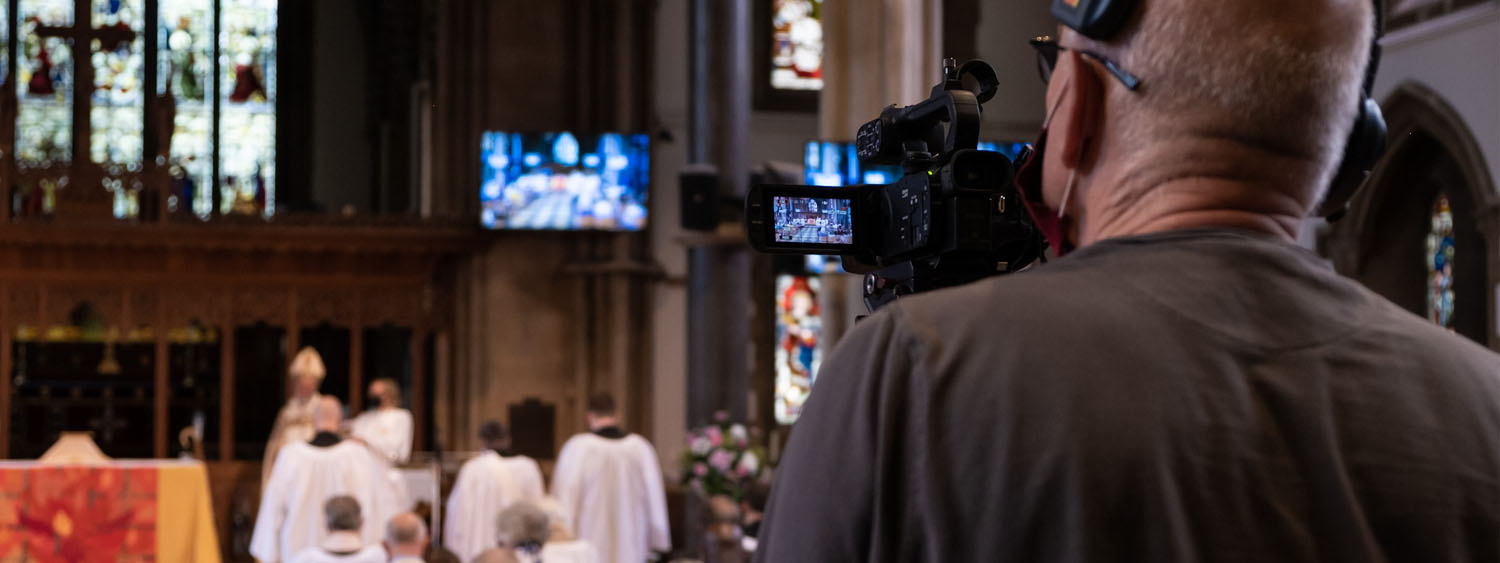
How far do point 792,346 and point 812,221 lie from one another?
15.2m

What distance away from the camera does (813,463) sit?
124cm

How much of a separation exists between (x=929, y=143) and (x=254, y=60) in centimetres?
1784

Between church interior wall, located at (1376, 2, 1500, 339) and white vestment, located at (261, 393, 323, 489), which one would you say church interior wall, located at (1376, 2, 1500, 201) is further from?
white vestment, located at (261, 393, 323, 489)

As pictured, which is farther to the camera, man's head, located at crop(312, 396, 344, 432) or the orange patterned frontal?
man's head, located at crop(312, 396, 344, 432)

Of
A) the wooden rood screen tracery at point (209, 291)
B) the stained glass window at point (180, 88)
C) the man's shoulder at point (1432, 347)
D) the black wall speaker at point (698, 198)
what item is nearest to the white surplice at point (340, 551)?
the black wall speaker at point (698, 198)

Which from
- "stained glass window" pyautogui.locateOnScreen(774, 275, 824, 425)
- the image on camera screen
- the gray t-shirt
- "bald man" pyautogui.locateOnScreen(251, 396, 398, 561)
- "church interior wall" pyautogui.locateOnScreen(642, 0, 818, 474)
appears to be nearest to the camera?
the gray t-shirt

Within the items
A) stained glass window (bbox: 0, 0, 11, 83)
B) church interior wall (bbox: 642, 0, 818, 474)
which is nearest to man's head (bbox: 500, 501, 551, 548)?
church interior wall (bbox: 642, 0, 818, 474)

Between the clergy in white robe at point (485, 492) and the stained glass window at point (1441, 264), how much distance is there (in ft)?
20.2

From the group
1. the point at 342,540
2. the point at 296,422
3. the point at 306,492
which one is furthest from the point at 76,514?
the point at 296,422

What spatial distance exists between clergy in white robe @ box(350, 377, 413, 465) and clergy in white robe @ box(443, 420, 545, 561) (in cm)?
167

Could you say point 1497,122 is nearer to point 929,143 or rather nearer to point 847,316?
point 847,316

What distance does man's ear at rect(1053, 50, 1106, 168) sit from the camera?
135cm

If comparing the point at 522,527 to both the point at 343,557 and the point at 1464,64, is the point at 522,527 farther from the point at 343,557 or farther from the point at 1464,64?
the point at 1464,64

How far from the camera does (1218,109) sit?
1300 millimetres
